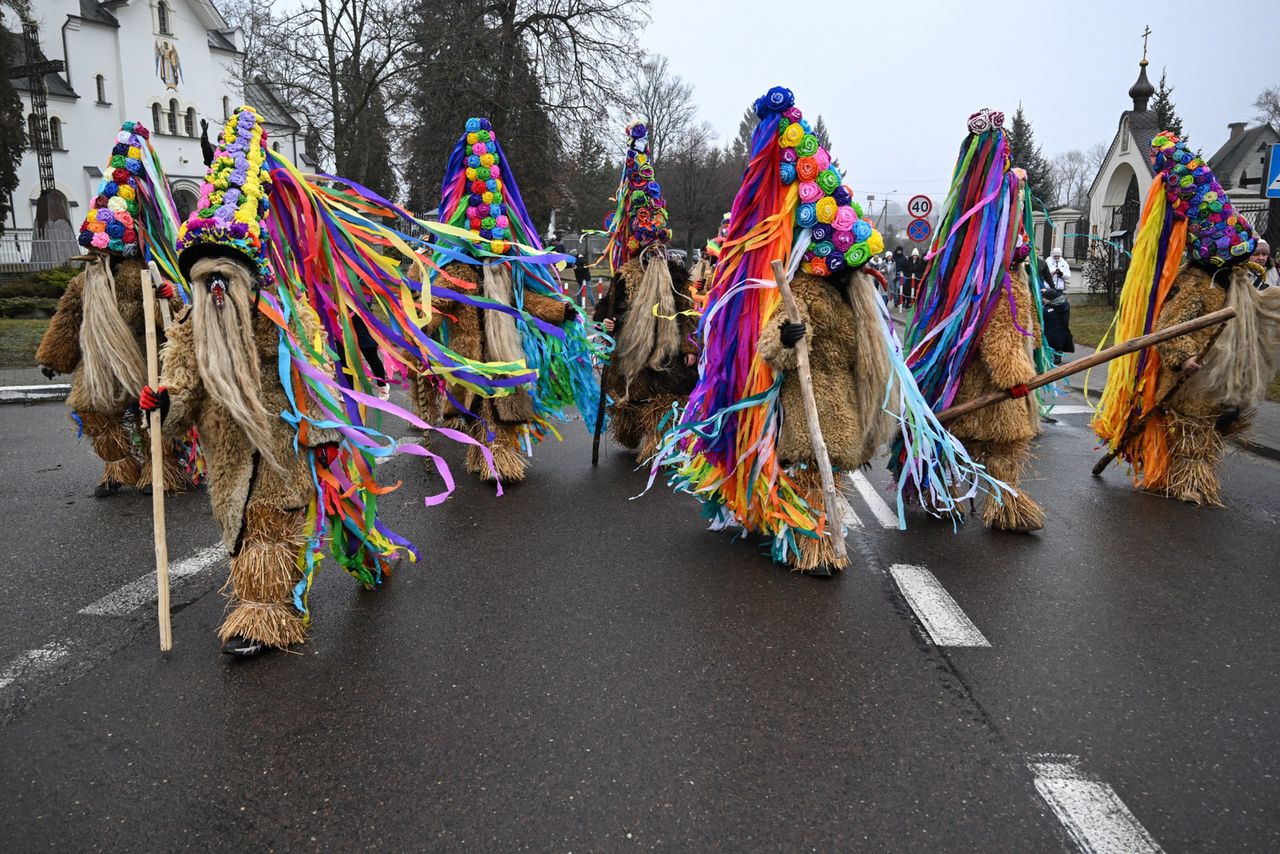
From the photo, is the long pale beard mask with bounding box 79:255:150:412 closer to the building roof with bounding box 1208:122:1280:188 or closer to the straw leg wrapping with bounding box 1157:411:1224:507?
the straw leg wrapping with bounding box 1157:411:1224:507

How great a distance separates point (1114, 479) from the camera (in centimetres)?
641

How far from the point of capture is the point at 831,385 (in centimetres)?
439

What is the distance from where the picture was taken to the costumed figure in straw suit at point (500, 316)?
6199 millimetres

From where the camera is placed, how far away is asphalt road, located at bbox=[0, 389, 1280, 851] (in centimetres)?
245

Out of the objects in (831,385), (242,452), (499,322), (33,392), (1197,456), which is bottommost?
(33,392)

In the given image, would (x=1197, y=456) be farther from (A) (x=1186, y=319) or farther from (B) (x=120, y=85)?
(B) (x=120, y=85)

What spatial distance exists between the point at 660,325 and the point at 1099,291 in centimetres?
2035

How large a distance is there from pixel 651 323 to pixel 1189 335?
11.4 feet

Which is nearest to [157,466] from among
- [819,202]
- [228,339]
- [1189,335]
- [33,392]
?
[228,339]

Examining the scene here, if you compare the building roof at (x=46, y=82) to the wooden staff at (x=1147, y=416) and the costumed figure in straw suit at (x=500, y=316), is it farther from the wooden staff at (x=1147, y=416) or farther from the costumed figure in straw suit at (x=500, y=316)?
the wooden staff at (x=1147, y=416)

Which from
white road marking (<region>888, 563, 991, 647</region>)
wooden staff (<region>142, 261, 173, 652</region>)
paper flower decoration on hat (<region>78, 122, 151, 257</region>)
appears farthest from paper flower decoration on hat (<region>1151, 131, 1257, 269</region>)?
paper flower decoration on hat (<region>78, 122, 151, 257</region>)

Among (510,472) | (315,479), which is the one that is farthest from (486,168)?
(315,479)

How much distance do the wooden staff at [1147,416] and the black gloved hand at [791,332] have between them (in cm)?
298

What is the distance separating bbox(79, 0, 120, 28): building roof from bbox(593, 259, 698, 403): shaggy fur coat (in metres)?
40.7
